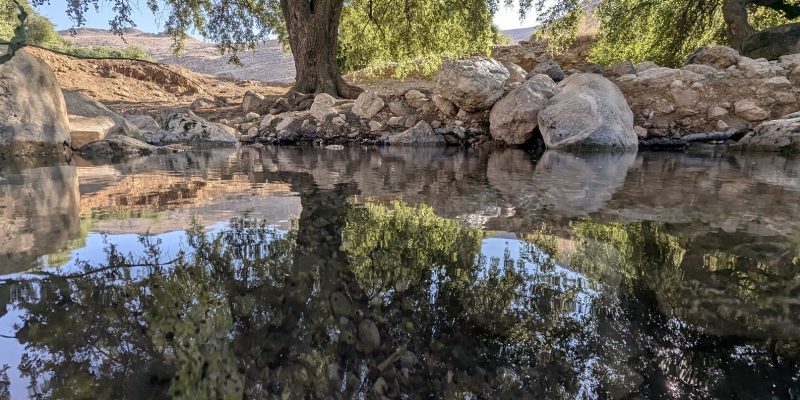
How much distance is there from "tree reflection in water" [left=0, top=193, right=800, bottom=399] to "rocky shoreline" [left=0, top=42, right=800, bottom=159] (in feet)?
19.5

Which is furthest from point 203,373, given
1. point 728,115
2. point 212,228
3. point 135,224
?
point 728,115

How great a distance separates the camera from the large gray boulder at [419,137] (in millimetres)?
9086

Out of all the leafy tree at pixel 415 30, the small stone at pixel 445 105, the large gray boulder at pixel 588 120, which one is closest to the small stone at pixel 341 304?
the large gray boulder at pixel 588 120

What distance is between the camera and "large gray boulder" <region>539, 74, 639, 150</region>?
7445 millimetres

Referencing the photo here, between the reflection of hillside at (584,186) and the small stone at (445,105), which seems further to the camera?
the small stone at (445,105)

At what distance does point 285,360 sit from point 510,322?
723 mm

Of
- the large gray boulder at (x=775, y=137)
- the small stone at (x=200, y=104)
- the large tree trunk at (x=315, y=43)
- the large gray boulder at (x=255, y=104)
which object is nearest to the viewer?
the large gray boulder at (x=775, y=137)

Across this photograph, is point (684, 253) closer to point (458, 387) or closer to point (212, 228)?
point (458, 387)

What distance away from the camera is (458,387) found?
1160 mm

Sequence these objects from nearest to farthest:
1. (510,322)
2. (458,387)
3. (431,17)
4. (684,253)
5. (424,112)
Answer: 1. (458,387)
2. (510,322)
3. (684,253)
4. (424,112)
5. (431,17)

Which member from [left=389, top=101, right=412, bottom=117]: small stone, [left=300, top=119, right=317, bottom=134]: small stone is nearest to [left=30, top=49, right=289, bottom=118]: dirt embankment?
[left=300, top=119, right=317, bottom=134]: small stone

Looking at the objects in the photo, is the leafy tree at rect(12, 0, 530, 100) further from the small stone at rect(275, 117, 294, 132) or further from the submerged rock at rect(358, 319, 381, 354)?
the submerged rock at rect(358, 319, 381, 354)

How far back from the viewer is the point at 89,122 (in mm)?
7453

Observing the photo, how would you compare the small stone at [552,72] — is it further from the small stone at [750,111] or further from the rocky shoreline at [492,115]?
the small stone at [750,111]
